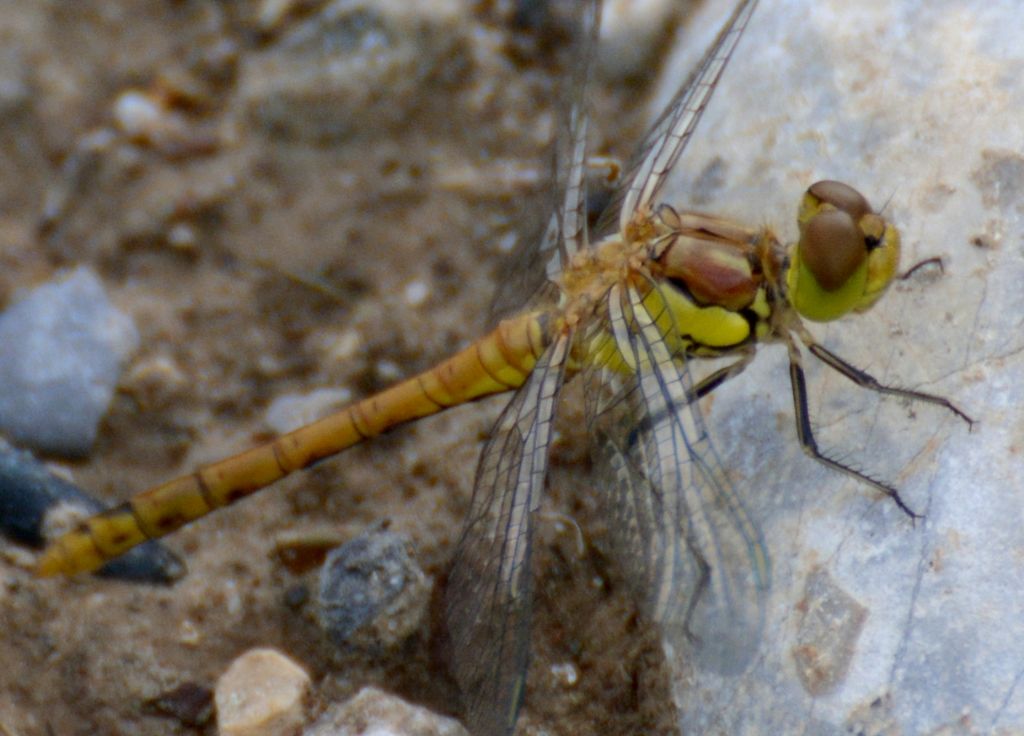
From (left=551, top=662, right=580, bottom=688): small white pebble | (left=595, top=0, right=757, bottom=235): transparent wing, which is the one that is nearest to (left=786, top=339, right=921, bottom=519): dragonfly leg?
(left=595, top=0, right=757, bottom=235): transparent wing

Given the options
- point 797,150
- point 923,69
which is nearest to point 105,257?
point 797,150

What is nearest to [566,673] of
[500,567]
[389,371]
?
[500,567]

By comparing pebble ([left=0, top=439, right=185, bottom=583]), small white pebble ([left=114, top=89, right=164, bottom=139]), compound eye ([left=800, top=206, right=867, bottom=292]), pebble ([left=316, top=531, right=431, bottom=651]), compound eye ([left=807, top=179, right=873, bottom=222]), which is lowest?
pebble ([left=316, top=531, right=431, bottom=651])

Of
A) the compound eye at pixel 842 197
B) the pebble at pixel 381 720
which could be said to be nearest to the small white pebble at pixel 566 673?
the pebble at pixel 381 720

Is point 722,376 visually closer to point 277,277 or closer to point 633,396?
point 633,396

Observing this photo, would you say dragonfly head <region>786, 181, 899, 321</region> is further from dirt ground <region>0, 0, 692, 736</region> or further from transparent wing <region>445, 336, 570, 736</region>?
dirt ground <region>0, 0, 692, 736</region>

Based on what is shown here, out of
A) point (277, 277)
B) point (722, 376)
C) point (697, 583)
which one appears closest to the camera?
point (697, 583)

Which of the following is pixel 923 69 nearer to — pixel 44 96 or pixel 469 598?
pixel 469 598
